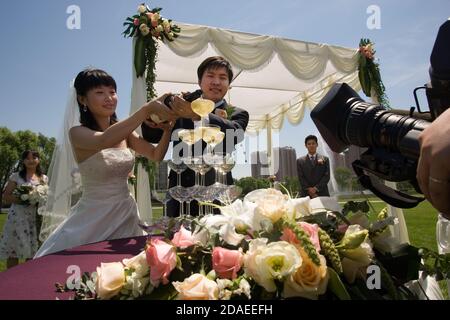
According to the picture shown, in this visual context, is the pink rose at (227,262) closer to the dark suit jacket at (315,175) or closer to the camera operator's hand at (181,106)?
the camera operator's hand at (181,106)

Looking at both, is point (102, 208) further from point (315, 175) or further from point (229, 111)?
point (315, 175)

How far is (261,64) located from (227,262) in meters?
5.56

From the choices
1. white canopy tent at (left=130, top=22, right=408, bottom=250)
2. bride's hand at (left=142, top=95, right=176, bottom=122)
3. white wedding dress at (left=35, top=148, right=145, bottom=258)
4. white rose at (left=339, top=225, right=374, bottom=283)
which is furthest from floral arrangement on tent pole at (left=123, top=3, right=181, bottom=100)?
white rose at (left=339, top=225, right=374, bottom=283)

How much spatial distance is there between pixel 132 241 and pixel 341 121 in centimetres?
114

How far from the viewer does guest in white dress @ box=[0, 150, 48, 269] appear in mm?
4297

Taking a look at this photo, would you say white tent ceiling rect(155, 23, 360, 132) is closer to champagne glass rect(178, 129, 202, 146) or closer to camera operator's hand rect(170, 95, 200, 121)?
camera operator's hand rect(170, 95, 200, 121)

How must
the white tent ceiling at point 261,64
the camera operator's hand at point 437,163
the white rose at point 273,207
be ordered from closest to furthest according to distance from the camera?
the camera operator's hand at point 437,163 → the white rose at point 273,207 → the white tent ceiling at point 261,64

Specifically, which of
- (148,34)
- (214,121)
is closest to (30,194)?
(148,34)

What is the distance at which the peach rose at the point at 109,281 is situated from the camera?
0.61 meters

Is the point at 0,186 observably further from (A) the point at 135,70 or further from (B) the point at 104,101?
(B) the point at 104,101

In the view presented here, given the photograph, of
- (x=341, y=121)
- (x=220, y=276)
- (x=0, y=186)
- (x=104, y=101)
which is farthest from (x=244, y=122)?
(x=0, y=186)

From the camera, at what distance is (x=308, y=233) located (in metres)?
0.59

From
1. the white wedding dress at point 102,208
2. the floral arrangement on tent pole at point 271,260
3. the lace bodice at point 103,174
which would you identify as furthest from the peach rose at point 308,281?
the lace bodice at point 103,174
